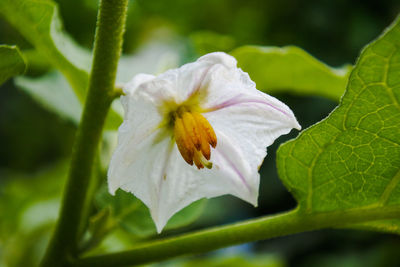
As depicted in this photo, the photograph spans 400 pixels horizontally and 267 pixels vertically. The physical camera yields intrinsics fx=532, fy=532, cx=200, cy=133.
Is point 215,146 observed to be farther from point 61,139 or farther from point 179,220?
point 61,139

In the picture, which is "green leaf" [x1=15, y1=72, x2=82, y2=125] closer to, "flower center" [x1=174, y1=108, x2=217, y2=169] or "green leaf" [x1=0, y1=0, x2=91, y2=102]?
"green leaf" [x1=0, y1=0, x2=91, y2=102]

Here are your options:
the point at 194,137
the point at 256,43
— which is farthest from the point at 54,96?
the point at 256,43

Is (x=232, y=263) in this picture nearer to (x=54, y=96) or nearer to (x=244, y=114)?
(x=54, y=96)

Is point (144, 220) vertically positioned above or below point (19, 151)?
above

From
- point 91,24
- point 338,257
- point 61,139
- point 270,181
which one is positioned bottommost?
point 338,257

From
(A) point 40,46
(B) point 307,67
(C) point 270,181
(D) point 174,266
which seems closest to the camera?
(A) point 40,46

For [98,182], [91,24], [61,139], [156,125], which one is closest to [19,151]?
[61,139]
